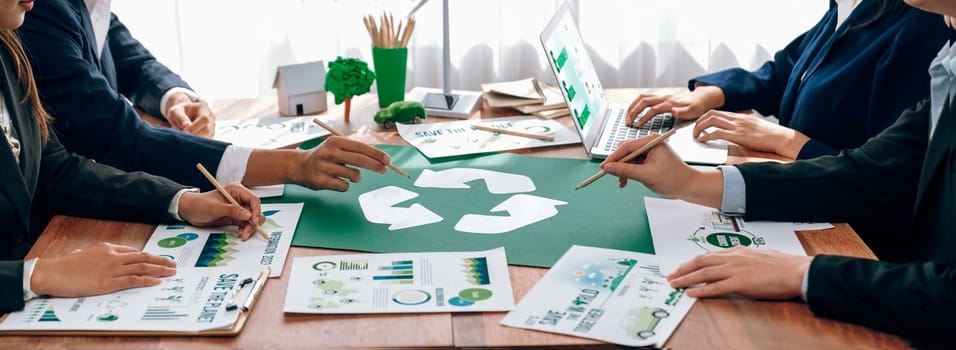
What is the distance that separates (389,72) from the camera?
6.68 feet

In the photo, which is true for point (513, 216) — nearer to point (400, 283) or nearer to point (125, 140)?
point (400, 283)

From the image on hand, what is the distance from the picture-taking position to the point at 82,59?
1592 mm

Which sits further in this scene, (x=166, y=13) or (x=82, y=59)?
(x=166, y=13)

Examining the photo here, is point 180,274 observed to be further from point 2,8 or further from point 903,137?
point 903,137

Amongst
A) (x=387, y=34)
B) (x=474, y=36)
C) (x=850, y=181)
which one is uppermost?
(x=387, y=34)

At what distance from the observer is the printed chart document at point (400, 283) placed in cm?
108

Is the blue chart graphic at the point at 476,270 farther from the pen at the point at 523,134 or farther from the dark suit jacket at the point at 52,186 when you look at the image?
the pen at the point at 523,134

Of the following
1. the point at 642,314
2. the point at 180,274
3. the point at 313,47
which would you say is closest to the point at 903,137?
the point at 642,314

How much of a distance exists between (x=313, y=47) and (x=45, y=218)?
179 centimetres

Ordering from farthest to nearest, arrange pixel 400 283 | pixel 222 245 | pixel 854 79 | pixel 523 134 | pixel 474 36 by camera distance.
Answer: pixel 474 36 → pixel 523 134 → pixel 854 79 → pixel 222 245 → pixel 400 283

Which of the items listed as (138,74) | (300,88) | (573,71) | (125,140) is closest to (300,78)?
(300,88)

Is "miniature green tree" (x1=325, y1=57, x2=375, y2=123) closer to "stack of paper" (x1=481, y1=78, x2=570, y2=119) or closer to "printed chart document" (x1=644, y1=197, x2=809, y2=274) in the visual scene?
"stack of paper" (x1=481, y1=78, x2=570, y2=119)

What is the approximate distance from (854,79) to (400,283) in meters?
1.06

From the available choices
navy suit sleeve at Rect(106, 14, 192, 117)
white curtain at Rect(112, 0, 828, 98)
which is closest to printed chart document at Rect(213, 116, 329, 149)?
navy suit sleeve at Rect(106, 14, 192, 117)
